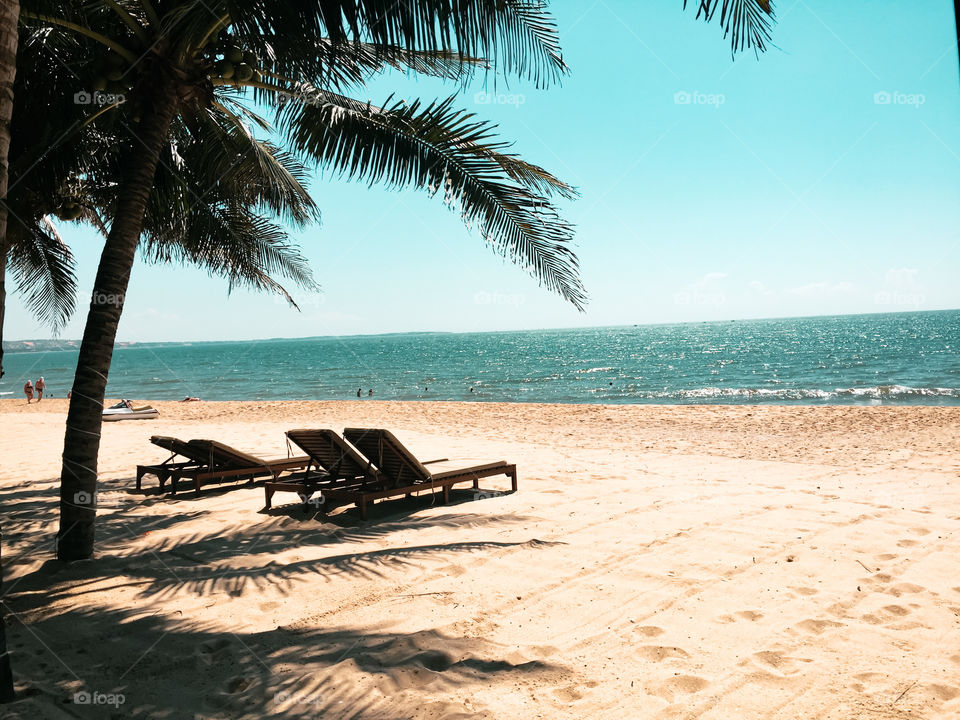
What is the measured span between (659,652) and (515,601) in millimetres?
937

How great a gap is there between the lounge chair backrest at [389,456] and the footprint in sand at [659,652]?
3284mm

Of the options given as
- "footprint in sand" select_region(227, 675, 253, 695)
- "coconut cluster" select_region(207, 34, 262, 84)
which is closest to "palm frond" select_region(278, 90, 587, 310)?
"coconut cluster" select_region(207, 34, 262, 84)

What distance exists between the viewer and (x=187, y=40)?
4.05m

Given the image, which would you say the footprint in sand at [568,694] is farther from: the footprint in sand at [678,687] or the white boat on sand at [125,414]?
the white boat on sand at [125,414]

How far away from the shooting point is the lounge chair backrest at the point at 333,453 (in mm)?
6133

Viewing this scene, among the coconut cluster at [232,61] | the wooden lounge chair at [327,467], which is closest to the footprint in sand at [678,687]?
the wooden lounge chair at [327,467]

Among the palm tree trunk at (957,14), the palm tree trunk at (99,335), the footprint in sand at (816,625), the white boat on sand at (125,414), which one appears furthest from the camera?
the white boat on sand at (125,414)

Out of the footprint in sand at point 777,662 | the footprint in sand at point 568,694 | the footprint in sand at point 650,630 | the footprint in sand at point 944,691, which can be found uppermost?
the footprint in sand at point 568,694

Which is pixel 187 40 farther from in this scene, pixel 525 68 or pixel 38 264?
pixel 38 264

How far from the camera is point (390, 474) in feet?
20.9

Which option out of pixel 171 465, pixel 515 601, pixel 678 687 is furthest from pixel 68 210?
pixel 678 687

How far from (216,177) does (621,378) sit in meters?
37.2

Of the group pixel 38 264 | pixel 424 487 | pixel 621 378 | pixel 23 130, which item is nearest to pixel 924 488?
pixel 424 487

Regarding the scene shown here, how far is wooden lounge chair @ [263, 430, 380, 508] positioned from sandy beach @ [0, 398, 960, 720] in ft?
0.87
